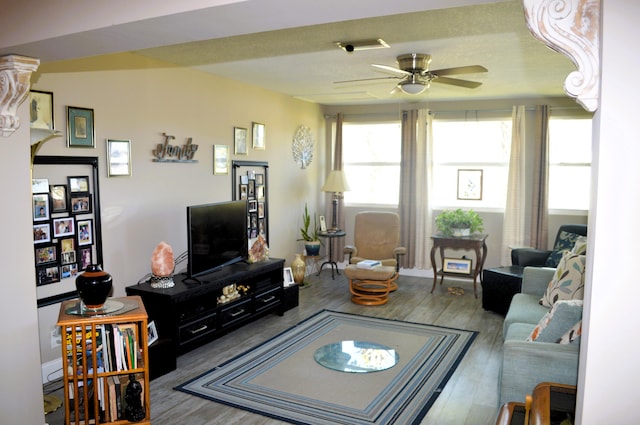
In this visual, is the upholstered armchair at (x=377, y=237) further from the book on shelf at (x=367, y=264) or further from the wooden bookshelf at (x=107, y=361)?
the wooden bookshelf at (x=107, y=361)

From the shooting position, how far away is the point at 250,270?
16.2 ft

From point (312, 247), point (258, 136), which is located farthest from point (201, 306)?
point (312, 247)

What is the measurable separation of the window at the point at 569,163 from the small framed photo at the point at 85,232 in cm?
558

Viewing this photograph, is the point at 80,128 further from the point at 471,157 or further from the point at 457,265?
the point at 471,157

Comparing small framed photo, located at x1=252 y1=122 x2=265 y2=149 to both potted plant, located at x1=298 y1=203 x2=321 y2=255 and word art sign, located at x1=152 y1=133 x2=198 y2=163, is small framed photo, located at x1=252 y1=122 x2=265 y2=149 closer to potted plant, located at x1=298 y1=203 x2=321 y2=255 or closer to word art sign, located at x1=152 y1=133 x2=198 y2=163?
word art sign, located at x1=152 y1=133 x2=198 y2=163

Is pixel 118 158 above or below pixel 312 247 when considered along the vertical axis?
above

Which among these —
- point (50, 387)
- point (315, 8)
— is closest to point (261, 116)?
point (50, 387)

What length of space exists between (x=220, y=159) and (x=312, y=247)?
213 centimetres

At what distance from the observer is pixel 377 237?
6.71m

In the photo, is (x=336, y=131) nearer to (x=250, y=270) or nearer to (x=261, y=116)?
(x=261, y=116)

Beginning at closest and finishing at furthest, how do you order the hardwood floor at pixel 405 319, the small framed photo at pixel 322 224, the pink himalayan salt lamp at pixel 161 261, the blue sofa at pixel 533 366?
the blue sofa at pixel 533 366 < the hardwood floor at pixel 405 319 < the pink himalayan salt lamp at pixel 161 261 < the small framed photo at pixel 322 224

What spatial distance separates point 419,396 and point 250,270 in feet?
6.92

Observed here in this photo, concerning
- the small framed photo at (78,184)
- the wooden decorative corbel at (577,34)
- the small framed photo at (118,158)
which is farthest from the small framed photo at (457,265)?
the wooden decorative corbel at (577,34)

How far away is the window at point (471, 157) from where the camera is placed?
22.5 ft
